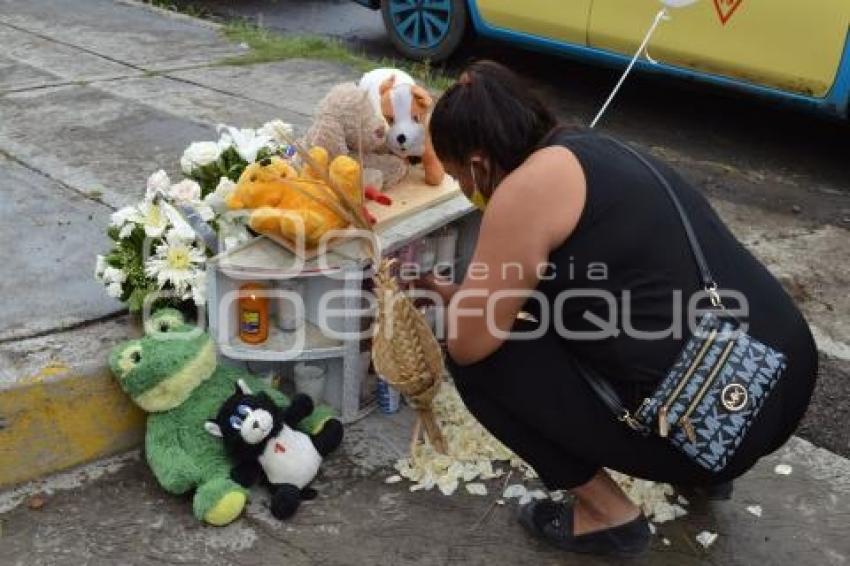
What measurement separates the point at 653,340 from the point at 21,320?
69.7 inches

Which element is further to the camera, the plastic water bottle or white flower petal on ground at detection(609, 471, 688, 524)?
the plastic water bottle

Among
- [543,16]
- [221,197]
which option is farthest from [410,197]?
[543,16]

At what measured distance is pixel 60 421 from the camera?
2.47m

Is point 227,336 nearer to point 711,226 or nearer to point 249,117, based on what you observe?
point 711,226

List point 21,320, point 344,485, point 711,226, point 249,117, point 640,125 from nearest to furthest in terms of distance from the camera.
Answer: point 711,226 < point 344,485 < point 21,320 < point 249,117 < point 640,125

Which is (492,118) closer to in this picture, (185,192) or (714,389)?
(714,389)

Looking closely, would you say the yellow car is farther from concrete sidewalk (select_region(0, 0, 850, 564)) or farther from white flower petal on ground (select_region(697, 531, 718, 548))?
white flower petal on ground (select_region(697, 531, 718, 548))

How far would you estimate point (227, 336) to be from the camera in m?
2.65

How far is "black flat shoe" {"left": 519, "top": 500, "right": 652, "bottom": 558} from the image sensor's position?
231 centimetres

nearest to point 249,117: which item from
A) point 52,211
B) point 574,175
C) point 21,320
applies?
point 52,211

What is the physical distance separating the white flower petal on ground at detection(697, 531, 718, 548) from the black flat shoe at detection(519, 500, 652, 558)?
17cm

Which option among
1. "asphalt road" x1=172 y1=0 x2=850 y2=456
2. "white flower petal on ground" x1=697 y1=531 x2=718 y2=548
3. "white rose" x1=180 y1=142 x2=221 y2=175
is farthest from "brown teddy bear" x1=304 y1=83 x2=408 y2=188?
"asphalt road" x1=172 y1=0 x2=850 y2=456

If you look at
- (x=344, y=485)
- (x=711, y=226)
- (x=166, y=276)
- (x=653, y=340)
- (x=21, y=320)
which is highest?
(x=711, y=226)

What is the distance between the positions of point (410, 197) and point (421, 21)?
12.0 feet
